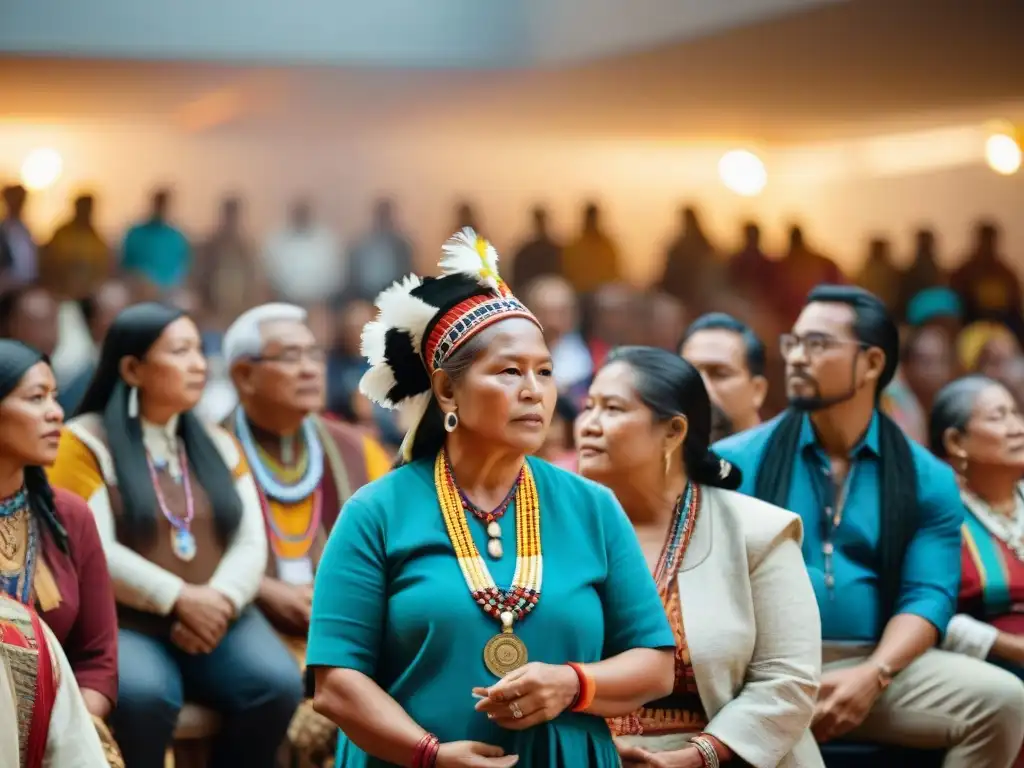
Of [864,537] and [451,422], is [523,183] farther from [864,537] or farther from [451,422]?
[451,422]

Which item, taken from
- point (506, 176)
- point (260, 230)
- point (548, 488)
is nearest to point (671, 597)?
point (548, 488)

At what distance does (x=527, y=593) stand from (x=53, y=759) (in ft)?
2.85

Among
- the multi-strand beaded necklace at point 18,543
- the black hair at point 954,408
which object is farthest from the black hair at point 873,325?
the multi-strand beaded necklace at point 18,543

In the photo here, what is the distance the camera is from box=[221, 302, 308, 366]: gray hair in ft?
14.8

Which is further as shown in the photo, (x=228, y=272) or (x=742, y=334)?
(x=228, y=272)

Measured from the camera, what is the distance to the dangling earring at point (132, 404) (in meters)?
4.06

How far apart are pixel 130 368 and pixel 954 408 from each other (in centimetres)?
233

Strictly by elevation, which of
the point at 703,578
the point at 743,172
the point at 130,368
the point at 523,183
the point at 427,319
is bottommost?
the point at 703,578

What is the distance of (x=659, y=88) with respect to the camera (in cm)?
1115

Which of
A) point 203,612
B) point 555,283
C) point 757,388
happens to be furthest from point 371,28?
point 203,612

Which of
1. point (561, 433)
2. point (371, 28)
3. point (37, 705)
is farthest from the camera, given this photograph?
point (371, 28)

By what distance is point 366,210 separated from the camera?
10.6 metres

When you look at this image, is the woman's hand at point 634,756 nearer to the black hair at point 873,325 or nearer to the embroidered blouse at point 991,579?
the embroidered blouse at point 991,579

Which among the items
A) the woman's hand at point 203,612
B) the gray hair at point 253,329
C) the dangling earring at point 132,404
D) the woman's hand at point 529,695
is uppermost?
the gray hair at point 253,329
